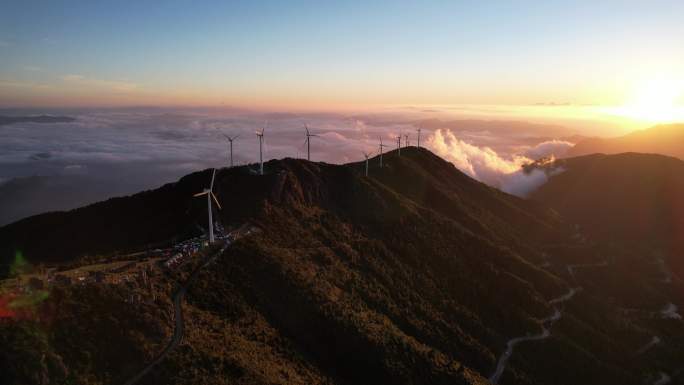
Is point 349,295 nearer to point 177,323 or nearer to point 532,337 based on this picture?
point 177,323

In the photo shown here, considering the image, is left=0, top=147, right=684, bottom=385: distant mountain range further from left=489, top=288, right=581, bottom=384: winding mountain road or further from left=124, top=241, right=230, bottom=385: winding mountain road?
left=124, top=241, right=230, bottom=385: winding mountain road

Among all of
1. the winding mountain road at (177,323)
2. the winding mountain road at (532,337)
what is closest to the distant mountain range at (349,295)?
the winding mountain road at (532,337)

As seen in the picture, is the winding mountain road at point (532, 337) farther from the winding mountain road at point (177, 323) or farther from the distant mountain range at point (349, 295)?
the winding mountain road at point (177, 323)

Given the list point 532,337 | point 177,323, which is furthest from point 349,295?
point 532,337

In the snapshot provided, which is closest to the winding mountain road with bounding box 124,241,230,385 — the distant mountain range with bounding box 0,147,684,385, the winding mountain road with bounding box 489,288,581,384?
the distant mountain range with bounding box 0,147,684,385

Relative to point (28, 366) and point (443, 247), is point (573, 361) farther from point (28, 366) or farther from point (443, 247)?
point (28, 366)
